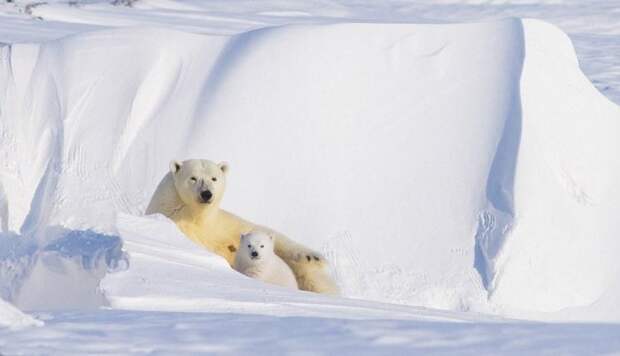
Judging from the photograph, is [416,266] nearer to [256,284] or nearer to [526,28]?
[526,28]

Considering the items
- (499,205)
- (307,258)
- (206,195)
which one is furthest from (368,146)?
(206,195)

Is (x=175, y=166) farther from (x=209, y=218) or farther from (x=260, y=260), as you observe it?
(x=260, y=260)

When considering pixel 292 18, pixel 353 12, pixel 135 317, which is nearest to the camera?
pixel 135 317

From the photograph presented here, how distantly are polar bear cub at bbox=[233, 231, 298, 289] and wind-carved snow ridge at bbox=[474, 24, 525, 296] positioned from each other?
202 cm

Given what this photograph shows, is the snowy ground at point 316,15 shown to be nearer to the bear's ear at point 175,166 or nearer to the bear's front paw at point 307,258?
the bear's ear at point 175,166

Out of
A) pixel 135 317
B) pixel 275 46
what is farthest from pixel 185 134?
pixel 135 317

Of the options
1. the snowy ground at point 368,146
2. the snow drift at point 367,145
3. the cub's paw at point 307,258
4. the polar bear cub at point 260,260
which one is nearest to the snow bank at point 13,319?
the polar bear cub at point 260,260

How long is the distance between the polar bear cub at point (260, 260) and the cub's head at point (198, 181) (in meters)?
0.39

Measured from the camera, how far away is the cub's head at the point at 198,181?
23.2 ft

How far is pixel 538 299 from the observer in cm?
843

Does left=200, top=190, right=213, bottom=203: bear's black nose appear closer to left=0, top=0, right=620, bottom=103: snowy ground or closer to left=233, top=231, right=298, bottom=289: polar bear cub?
left=233, top=231, right=298, bottom=289: polar bear cub

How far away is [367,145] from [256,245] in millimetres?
2957

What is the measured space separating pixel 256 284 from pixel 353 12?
663 inches

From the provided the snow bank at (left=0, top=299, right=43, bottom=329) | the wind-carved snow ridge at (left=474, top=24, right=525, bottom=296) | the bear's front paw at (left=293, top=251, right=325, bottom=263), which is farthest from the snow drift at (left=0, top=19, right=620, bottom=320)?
the snow bank at (left=0, top=299, right=43, bottom=329)
